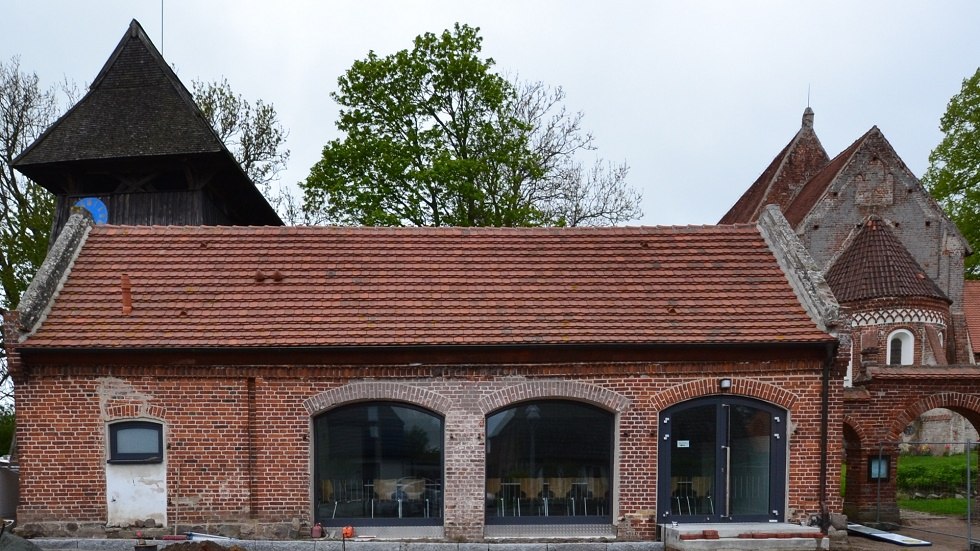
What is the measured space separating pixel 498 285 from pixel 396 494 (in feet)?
11.5

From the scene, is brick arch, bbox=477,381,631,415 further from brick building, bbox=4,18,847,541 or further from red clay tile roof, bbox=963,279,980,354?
red clay tile roof, bbox=963,279,980,354

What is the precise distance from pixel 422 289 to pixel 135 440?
4.62 meters

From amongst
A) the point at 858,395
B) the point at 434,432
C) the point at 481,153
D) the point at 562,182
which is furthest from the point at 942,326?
the point at 434,432

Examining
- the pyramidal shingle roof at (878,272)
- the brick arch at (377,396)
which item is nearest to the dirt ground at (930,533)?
the brick arch at (377,396)

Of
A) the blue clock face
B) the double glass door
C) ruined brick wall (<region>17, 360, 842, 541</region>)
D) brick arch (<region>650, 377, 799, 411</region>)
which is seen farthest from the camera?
the blue clock face

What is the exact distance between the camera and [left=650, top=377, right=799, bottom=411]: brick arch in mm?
9570

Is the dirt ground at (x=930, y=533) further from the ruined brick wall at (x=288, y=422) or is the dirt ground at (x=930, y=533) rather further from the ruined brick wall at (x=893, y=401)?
the ruined brick wall at (x=288, y=422)

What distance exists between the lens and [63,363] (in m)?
9.30

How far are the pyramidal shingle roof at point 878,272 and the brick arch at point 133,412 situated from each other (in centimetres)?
1938

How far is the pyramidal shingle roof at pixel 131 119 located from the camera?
15.3 metres

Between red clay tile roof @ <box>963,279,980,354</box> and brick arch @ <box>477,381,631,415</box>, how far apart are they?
22814 mm

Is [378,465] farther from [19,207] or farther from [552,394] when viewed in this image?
[19,207]

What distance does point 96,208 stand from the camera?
15539 millimetres

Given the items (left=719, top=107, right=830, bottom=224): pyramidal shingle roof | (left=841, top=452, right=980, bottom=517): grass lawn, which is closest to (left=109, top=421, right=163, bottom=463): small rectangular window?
(left=841, top=452, right=980, bottom=517): grass lawn
